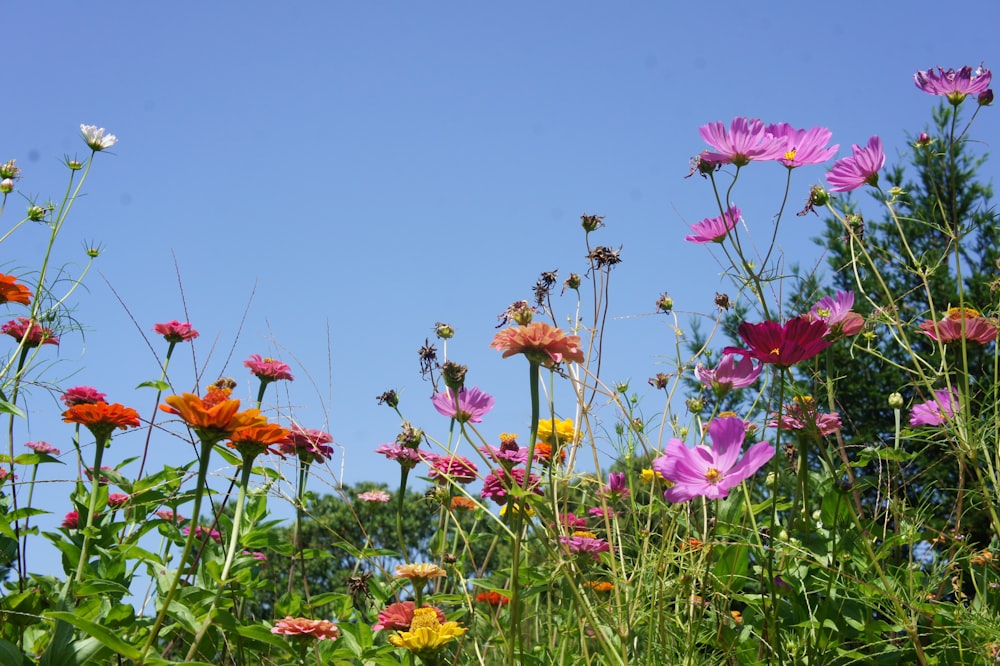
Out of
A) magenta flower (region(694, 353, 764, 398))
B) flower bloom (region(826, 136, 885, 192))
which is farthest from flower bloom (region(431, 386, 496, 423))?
flower bloom (region(826, 136, 885, 192))

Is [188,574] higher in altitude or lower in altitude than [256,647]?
higher

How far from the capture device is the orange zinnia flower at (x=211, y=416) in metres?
1.28

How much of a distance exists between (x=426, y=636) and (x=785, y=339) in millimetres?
766

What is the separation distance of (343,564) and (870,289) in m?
7.51

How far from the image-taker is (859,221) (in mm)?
2178

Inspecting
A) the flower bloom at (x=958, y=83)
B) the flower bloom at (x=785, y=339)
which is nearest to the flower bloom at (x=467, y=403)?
the flower bloom at (x=785, y=339)

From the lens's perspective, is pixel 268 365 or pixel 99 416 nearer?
pixel 99 416

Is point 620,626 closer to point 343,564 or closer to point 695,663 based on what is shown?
point 695,663

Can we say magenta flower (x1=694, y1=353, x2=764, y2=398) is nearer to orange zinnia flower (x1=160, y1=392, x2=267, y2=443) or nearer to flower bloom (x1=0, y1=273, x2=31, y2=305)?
orange zinnia flower (x1=160, y1=392, x2=267, y2=443)

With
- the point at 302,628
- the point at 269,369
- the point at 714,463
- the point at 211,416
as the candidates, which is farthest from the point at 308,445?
the point at 714,463

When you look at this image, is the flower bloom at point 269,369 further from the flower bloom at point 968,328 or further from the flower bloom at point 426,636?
the flower bloom at point 968,328

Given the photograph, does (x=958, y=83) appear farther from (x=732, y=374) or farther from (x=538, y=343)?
(x=538, y=343)

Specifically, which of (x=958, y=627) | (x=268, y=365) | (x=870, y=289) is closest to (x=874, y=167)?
(x=958, y=627)

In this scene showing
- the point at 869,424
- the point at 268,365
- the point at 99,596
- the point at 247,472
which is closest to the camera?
the point at 247,472
